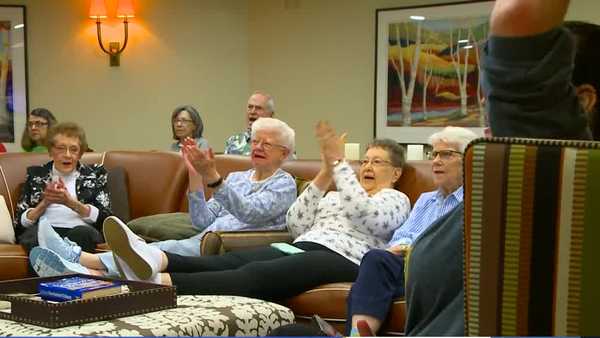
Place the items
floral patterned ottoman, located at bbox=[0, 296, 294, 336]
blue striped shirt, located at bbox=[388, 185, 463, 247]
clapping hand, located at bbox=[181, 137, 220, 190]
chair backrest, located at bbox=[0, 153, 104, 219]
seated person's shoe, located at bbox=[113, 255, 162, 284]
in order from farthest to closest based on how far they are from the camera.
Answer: chair backrest, located at bbox=[0, 153, 104, 219], clapping hand, located at bbox=[181, 137, 220, 190], blue striped shirt, located at bbox=[388, 185, 463, 247], seated person's shoe, located at bbox=[113, 255, 162, 284], floral patterned ottoman, located at bbox=[0, 296, 294, 336]

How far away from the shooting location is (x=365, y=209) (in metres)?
3.50

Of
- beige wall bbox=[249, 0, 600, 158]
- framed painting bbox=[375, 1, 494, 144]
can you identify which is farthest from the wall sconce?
framed painting bbox=[375, 1, 494, 144]

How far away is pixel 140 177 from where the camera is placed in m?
4.72

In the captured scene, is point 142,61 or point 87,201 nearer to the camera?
point 87,201

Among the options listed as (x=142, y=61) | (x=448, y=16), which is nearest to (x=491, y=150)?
(x=448, y=16)

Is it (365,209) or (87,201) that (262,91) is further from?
(365,209)

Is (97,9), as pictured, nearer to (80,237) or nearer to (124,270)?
(80,237)

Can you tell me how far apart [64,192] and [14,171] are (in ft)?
1.81

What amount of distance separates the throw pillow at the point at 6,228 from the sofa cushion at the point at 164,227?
2.06 feet

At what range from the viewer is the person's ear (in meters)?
1.21

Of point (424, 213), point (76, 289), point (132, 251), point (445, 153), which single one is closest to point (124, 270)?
point (132, 251)

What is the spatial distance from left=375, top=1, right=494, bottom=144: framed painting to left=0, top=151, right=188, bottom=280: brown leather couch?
213 centimetres

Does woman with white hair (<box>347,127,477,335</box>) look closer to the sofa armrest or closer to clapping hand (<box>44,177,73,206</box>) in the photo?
the sofa armrest

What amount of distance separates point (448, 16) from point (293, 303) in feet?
10.9
